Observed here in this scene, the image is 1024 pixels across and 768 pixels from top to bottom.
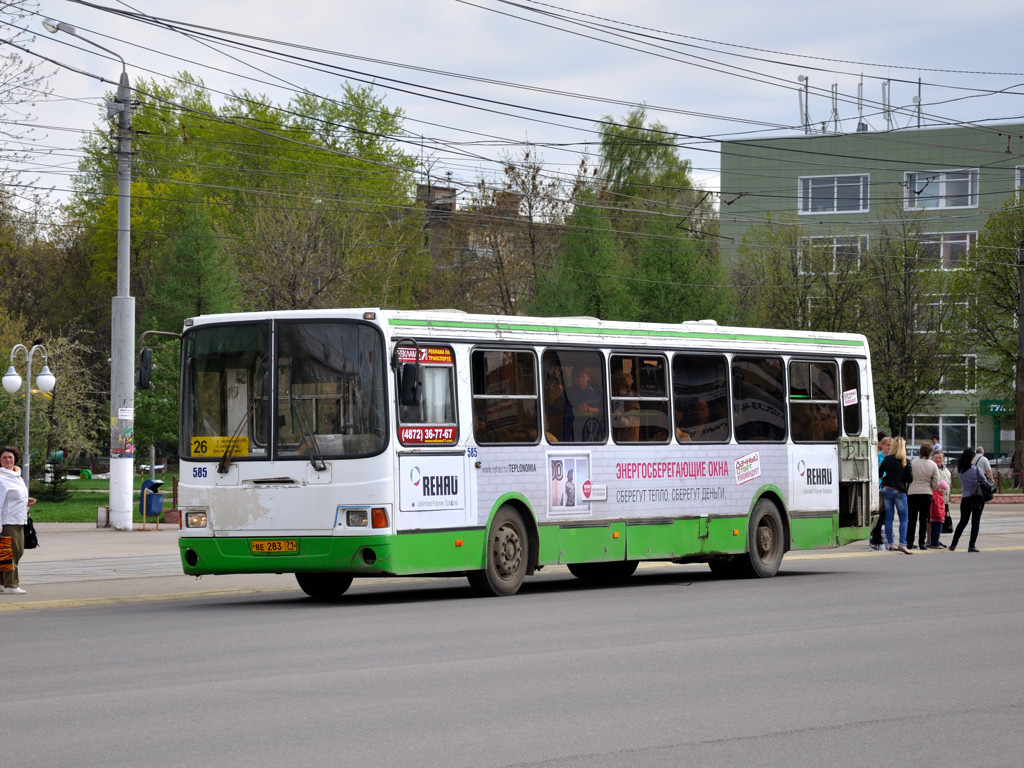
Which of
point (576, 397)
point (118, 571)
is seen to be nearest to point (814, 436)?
point (576, 397)

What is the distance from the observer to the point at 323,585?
715 inches

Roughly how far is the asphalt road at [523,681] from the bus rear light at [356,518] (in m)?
0.87

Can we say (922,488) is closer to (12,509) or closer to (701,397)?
(701,397)

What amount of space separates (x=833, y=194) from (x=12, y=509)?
76.7 m

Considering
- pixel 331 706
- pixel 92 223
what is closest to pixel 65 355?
pixel 92 223

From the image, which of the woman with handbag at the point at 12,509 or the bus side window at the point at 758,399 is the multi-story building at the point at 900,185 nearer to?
the bus side window at the point at 758,399

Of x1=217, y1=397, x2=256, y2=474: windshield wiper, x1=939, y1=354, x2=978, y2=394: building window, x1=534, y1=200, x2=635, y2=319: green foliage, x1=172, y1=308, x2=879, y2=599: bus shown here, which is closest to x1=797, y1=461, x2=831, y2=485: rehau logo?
x1=172, y1=308, x2=879, y2=599: bus

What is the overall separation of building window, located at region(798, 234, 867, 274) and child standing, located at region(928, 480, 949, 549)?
3368 cm

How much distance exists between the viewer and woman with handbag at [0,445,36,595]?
688 inches

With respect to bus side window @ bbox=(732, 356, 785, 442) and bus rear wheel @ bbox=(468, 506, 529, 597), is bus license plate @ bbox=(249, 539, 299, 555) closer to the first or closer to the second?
bus rear wheel @ bbox=(468, 506, 529, 597)

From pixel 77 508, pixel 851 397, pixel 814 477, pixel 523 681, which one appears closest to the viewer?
pixel 523 681

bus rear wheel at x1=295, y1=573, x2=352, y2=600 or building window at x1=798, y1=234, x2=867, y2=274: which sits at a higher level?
building window at x1=798, y1=234, x2=867, y2=274

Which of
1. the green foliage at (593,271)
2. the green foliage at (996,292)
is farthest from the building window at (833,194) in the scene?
the green foliage at (593,271)

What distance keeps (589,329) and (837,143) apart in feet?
235
